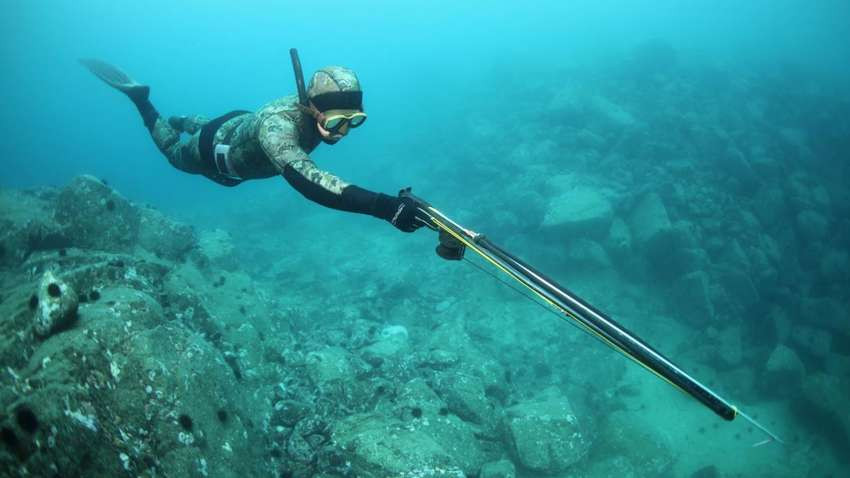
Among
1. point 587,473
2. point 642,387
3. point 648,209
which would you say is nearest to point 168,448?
point 587,473

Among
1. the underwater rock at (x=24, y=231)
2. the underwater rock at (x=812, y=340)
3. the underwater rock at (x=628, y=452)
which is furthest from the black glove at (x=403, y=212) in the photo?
the underwater rock at (x=812, y=340)

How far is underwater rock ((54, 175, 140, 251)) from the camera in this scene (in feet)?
34.8

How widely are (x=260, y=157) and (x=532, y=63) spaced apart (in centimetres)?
6031

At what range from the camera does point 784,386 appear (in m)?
15.8

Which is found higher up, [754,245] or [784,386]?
[754,245]

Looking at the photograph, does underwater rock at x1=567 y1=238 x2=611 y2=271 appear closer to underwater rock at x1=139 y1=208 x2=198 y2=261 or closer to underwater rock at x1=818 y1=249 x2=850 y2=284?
underwater rock at x1=818 y1=249 x2=850 y2=284

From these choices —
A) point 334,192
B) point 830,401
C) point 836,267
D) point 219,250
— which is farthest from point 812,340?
point 219,250

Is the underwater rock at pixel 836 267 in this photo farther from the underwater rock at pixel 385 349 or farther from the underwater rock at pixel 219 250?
the underwater rock at pixel 219 250

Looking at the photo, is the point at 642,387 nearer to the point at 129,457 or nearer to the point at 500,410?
the point at 500,410

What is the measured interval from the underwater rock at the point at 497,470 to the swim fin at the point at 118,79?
39.7ft

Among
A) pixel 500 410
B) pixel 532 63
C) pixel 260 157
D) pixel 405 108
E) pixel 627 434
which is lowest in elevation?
pixel 405 108

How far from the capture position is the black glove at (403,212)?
4.05 metres

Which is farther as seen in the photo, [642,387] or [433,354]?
[642,387]

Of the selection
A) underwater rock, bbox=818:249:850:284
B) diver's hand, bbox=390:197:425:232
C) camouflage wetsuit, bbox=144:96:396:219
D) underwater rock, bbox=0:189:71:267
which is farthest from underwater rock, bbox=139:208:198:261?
underwater rock, bbox=818:249:850:284
